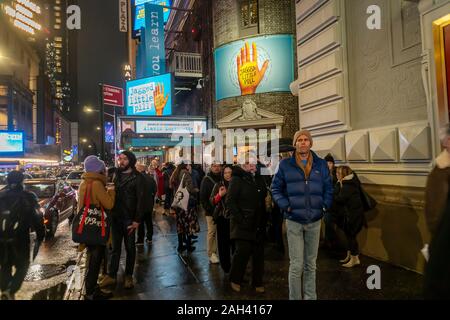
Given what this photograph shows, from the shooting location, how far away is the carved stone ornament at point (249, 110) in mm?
13023

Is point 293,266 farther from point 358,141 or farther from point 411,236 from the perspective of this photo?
point 358,141

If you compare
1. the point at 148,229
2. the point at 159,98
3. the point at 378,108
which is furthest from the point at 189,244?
the point at 159,98

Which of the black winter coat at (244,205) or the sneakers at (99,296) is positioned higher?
the black winter coat at (244,205)

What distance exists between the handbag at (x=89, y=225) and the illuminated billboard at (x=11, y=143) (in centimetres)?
2807

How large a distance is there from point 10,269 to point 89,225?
3.23 feet

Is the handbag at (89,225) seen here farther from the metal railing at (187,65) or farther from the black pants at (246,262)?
the metal railing at (187,65)

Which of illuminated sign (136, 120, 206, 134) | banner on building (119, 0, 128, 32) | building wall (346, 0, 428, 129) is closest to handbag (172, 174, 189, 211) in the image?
building wall (346, 0, 428, 129)

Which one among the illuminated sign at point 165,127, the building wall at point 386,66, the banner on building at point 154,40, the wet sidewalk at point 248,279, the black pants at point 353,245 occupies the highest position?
the banner on building at point 154,40

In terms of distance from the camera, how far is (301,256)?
12.9 feet

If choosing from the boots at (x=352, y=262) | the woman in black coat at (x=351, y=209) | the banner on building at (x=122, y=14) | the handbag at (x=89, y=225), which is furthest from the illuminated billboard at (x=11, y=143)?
the boots at (x=352, y=262)

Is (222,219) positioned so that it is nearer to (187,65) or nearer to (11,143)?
(187,65)

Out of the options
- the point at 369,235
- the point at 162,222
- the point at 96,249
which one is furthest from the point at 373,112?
the point at 162,222

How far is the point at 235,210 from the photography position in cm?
465
